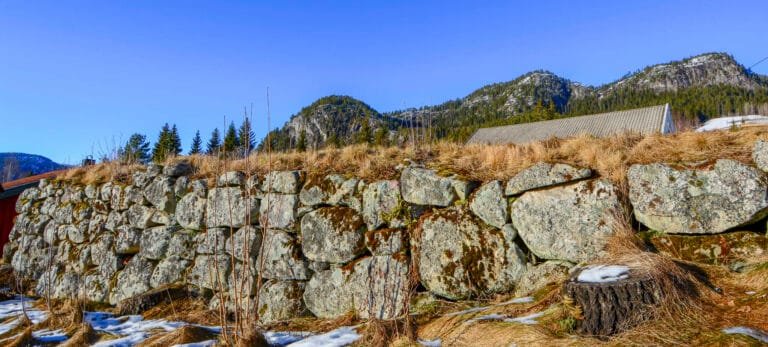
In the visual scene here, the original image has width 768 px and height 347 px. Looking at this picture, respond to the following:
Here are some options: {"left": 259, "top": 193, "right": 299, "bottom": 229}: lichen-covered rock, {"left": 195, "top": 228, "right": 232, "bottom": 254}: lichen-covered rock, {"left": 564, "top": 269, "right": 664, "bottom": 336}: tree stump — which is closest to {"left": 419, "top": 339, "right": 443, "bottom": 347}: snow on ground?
{"left": 564, "top": 269, "right": 664, "bottom": 336}: tree stump

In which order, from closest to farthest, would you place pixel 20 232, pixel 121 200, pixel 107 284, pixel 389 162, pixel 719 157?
1. pixel 719 157
2. pixel 389 162
3. pixel 107 284
4. pixel 121 200
5. pixel 20 232

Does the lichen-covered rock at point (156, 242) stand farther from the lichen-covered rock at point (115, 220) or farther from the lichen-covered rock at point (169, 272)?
the lichen-covered rock at point (115, 220)

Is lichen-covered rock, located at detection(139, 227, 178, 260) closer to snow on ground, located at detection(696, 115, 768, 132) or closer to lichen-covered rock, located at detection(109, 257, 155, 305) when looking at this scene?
lichen-covered rock, located at detection(109, 257, 155, 305)

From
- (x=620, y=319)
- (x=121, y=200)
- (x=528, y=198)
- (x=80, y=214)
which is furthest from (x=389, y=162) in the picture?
(x=80, y=214)

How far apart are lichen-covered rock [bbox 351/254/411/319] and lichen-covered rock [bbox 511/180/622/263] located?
1.36 metres

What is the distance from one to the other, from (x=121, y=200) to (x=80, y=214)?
146 centimetres

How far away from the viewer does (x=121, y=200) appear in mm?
7020

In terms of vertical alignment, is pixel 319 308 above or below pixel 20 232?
below

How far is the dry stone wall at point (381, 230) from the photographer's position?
Result: 345 centimetres

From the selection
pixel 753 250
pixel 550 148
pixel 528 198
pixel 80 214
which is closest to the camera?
pixel 753 250

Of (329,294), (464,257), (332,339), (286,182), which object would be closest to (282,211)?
(286,182)

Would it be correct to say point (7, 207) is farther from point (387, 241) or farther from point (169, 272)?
point (387, 241)

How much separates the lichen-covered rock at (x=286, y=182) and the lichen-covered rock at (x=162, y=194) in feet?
6.39

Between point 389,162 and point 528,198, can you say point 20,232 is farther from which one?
point 528,198
